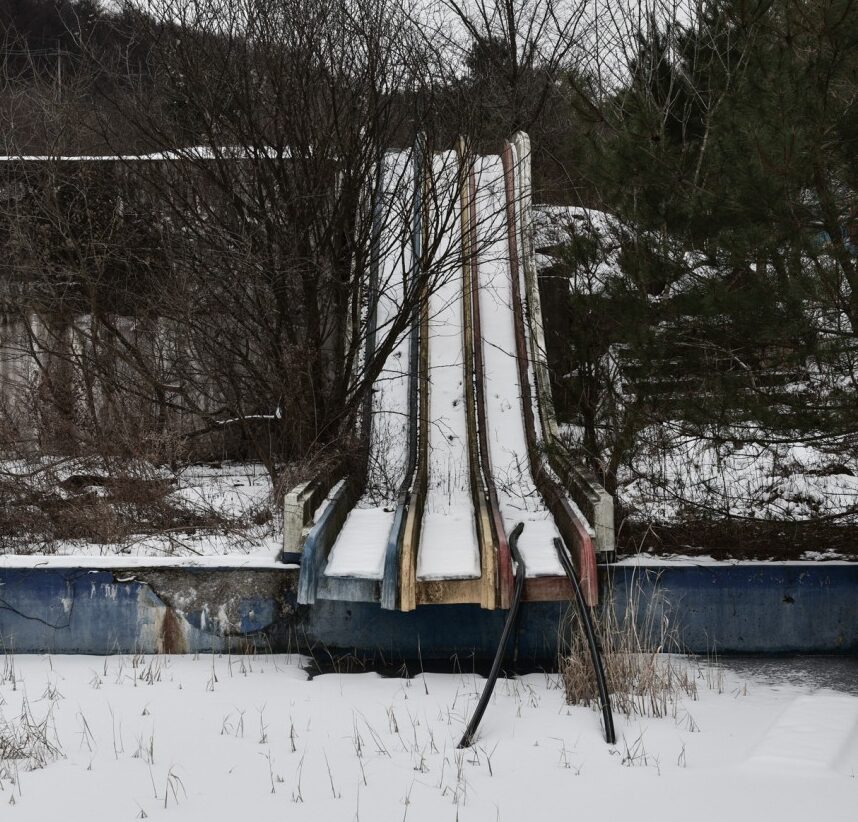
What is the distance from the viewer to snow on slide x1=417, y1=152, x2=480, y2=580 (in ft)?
18.3

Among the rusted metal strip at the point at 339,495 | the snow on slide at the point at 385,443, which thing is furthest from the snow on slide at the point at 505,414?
the rusted metal strip at the point at 339,495

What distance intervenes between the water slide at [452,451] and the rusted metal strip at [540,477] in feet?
0.04

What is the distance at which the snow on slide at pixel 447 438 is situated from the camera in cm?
559

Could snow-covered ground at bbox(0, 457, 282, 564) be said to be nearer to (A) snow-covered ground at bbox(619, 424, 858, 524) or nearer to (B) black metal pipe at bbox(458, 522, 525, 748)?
(B) black metal pipe at bbox(458, 522, 525, 748)

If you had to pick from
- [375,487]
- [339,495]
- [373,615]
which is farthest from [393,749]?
[375,487]

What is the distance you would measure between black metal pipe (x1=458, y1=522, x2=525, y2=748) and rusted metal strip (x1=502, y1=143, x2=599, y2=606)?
16 cm

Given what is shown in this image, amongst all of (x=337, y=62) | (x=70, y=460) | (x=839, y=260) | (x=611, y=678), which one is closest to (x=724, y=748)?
(x=611, y=678)

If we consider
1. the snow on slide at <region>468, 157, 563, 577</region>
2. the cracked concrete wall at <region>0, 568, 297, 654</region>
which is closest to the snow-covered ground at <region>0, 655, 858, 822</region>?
the cracked concrete wall at <region>0, 568, 297, 654</region>

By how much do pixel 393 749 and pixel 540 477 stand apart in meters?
3.44

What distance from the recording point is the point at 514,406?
27.5 feet

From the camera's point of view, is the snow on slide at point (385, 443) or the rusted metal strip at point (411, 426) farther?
the snow on slide at point (385, 443)

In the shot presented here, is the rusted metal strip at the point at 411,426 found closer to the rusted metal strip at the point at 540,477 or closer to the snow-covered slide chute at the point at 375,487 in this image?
the snow-covered slide chute at the point at 375,487

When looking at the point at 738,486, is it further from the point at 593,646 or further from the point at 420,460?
the point at 593,646

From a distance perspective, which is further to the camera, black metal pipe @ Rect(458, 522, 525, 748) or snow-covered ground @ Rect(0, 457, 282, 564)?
snow-covered ground @ Rect(0, 457, 282, 564)
